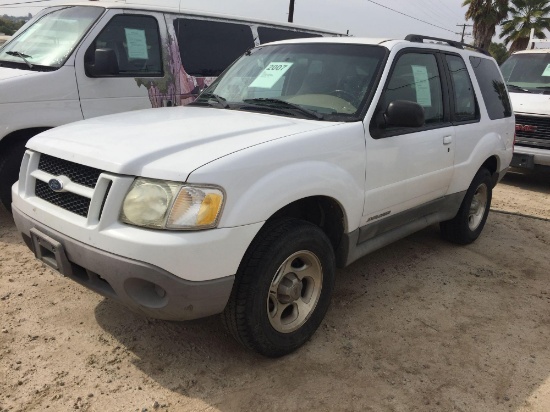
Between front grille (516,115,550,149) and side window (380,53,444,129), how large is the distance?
15.5 feet

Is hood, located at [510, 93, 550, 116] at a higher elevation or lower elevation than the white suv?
lower

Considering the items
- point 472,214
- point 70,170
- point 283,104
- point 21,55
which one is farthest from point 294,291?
point 21,55

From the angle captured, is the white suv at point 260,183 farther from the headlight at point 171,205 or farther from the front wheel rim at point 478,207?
the front wheel rim at point 478,207

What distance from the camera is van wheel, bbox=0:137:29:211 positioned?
14.5ft

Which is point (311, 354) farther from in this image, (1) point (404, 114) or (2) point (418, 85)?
(2) point (418, 85)

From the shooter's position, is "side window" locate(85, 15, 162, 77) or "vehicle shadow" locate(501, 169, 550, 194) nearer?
"side window" locate(85, 15, 162, 77)

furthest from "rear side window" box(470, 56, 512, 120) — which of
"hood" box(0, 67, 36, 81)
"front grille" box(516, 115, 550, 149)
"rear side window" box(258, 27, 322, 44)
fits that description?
"hood" box(0, 67, 36, 81)

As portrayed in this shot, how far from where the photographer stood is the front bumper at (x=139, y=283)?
228 centimetres

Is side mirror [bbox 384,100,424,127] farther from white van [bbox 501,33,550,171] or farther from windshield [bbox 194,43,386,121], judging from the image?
white van [bbox 501,33,550,171]

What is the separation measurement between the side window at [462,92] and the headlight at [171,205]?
105 inches

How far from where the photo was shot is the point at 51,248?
8.45 ft

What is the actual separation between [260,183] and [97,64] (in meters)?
2.97

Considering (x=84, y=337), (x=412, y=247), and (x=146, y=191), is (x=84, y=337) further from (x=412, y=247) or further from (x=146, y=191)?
(x=412, y=247)

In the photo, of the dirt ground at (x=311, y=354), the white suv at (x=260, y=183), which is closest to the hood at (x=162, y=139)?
the white suv at (x=260, y=183)
